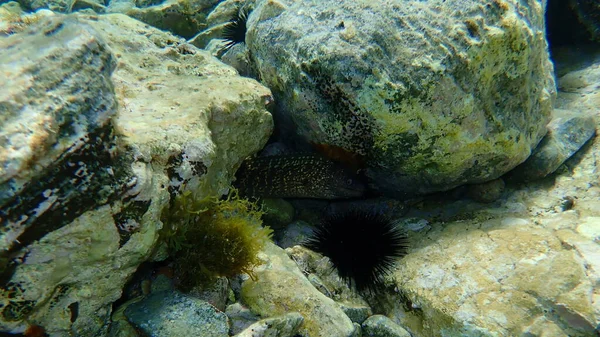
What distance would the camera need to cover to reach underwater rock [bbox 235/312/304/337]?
2.25 metres

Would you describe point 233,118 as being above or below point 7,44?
below

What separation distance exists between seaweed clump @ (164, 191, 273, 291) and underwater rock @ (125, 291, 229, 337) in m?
0.19

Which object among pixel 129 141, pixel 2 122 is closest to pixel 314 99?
pixel 129 141

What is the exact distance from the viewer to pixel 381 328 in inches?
111

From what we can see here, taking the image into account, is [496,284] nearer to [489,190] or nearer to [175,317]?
[489,190]

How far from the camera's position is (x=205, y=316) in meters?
2.27

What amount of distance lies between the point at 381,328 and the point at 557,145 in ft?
9.46

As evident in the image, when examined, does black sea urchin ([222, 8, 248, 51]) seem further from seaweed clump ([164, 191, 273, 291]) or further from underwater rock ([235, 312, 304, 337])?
underwater rock ([235, 312, 304, 337])

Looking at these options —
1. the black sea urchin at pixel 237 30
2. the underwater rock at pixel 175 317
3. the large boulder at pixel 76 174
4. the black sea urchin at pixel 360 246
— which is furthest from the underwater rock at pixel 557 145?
the black sea urchin at pixel 237 30

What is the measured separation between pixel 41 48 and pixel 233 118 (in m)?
1.50

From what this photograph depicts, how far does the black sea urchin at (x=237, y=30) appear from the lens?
5539mm

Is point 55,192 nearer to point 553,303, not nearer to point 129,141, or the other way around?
point 129,141

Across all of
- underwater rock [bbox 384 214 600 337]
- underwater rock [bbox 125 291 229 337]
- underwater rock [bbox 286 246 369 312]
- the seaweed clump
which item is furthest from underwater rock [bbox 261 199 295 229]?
underwater rock [bbox 125 291 229 337]

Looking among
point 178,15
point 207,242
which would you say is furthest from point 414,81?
point 178,15
